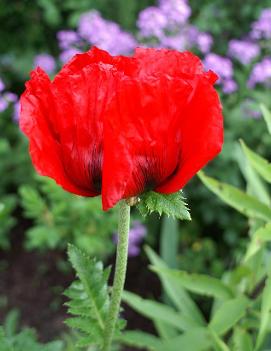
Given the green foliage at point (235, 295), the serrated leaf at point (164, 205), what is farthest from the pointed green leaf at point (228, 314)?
the serrated leaf at point (164, 205)

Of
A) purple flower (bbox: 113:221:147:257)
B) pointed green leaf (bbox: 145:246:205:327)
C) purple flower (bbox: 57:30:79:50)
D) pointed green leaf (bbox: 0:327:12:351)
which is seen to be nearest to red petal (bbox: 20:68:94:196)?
pointed green leaf (bbox: 0:327:12:351)

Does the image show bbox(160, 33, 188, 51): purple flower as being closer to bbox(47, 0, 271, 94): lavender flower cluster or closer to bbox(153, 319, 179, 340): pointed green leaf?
bbox(47, 0, 271, 94): lavender flower cluster

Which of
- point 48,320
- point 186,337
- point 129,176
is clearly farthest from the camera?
point 48,320

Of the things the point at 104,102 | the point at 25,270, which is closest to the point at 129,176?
the point at 104,102

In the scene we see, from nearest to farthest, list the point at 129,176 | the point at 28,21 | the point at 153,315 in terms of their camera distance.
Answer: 1. the point at 129,176
2. the point at 153,315
3. the point at 28,21

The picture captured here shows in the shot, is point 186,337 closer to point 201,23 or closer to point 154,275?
point 154,275

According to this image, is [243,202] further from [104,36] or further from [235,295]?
[104,36]
